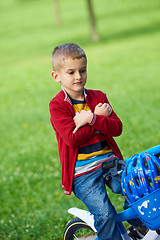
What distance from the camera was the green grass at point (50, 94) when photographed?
22.3 ft

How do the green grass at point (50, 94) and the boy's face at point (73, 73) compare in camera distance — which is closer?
the boy's face at point (73, 73)

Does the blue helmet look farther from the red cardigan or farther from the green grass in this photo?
the green grass

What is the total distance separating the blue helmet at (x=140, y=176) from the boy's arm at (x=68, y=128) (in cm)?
42

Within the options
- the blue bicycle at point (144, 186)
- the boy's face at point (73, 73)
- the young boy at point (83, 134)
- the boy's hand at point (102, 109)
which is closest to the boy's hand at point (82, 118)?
the young boy at point (83, 134)

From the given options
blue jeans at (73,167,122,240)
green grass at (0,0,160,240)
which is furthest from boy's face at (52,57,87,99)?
green grass at (0,0,160,240)

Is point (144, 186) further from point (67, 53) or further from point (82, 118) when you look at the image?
point (67, 53)

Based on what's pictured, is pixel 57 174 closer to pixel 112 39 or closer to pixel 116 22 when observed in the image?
pixel 112 39

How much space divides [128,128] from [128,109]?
218 centimetres

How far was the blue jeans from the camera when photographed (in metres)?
3.14

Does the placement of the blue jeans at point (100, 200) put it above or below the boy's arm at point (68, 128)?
below

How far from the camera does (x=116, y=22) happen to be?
124 ft

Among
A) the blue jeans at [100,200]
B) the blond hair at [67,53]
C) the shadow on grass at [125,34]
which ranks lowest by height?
the blue jeans at [100,200]

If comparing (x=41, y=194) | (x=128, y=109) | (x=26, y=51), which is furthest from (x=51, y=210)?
(x=26, y=51)

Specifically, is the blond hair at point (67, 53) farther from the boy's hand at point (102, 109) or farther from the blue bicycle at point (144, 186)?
the blue bicycle at point (144, 186)
